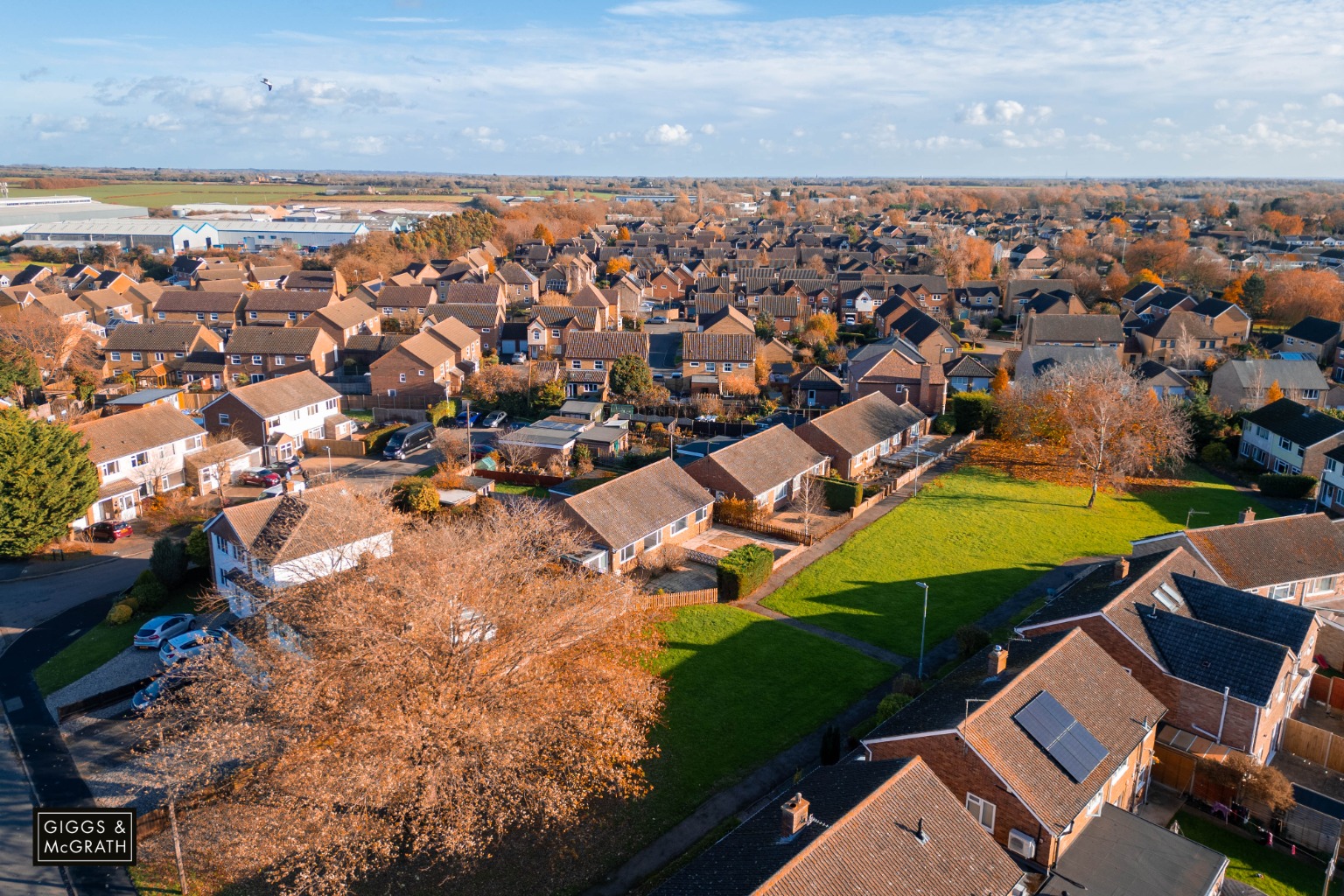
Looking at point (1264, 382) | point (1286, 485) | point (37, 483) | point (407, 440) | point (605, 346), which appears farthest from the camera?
point (605, 346)

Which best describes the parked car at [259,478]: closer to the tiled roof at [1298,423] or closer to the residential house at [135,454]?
the residential house at [135,454]

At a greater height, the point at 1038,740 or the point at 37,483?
the point at 37,483

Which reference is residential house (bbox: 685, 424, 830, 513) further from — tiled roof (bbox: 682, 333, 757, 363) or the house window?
the house window

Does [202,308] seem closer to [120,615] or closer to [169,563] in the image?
[169,563]

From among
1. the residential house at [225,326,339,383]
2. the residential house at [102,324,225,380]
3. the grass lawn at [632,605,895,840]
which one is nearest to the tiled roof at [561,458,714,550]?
the grass lawn at [632,605,895,840]

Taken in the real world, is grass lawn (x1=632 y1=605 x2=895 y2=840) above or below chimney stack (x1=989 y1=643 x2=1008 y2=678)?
below

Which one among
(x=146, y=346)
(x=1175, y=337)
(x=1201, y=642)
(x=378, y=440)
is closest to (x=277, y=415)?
(x=378, y=440)
